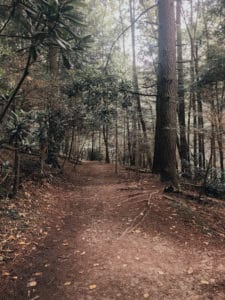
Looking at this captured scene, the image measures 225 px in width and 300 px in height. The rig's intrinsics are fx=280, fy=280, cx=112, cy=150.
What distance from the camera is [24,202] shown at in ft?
18.2

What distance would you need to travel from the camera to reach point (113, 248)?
3.98 metres

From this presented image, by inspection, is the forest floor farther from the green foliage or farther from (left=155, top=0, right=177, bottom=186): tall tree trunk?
(left=155, top=0, right=177, bottom=186): tall tree trunk

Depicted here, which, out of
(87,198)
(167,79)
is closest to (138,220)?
(87,198)

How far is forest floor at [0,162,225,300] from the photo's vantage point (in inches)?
120

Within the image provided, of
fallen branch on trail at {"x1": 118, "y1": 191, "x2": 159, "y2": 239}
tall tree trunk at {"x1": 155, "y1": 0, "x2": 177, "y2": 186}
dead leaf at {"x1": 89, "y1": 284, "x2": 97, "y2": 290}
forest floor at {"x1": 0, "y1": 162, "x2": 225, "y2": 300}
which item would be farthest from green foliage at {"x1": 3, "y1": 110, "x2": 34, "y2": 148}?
tall tree trunk at {"x1": 155, "y1": 0, "x2": 177, "y2": 186}

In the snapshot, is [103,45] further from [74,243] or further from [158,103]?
[74,243]

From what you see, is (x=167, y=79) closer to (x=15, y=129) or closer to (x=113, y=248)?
(x=15, y=129)

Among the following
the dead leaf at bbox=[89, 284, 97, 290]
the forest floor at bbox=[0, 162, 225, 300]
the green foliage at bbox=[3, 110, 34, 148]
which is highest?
the green foliage at bbox=[3, 110, 34, 148]

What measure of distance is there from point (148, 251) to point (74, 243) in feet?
3.73

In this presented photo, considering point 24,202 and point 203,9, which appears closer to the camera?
point 24,202

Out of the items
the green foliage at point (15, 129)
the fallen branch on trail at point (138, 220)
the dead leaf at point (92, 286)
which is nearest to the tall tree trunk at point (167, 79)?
the fallen branch on trail at point (138, 220)

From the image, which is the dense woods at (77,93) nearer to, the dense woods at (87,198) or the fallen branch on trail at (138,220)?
the dense woods at (87,198)

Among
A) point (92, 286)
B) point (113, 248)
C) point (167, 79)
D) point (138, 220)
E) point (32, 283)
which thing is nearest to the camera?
point (92, 286)

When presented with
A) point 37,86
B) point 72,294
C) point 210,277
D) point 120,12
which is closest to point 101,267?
point 72,294
